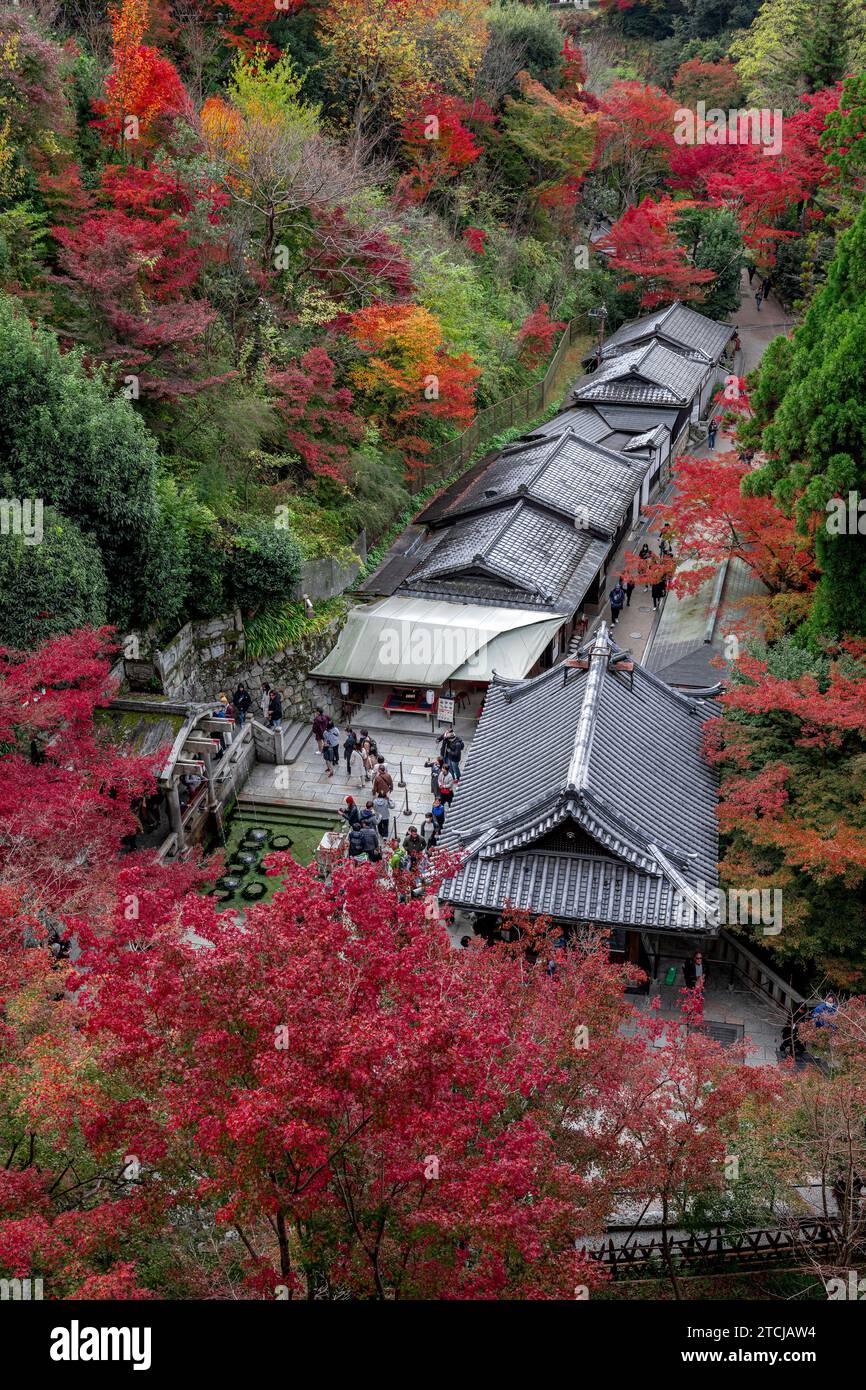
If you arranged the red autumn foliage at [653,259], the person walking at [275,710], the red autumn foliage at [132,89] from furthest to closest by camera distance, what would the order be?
the red autumn foliage at [653,259] → the red autumn foliage at [132,89] → the person walking at [275,710]

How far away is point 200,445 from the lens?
29797mm

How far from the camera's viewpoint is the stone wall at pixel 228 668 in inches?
1069

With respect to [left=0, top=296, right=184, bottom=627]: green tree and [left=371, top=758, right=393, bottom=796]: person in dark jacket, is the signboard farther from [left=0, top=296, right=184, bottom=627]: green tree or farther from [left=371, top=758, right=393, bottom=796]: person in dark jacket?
[left=0, top=296, right=184, bottom=627]: green tree

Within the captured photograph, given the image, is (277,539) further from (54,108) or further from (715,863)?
(715,863)

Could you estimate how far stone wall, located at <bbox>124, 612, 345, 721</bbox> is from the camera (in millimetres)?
27141

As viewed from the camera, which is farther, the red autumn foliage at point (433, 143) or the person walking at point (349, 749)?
the red autumn foliage at point (433, 143)

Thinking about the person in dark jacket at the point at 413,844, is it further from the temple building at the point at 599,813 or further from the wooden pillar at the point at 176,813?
the wooden pillar at the point at 176,813

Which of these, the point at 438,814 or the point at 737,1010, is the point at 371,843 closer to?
the point at 438,814

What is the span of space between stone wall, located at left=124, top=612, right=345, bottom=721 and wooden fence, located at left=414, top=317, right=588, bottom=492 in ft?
36.7

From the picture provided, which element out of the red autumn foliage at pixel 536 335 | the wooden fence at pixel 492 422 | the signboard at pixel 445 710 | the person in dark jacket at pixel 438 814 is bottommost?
the person in dark jacket at pixel 438 814

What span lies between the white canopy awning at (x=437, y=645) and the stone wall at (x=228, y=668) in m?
0.79

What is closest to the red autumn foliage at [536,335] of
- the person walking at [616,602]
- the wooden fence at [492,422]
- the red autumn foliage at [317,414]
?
the wooden fence at [492,422]

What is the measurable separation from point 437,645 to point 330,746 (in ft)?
13.3

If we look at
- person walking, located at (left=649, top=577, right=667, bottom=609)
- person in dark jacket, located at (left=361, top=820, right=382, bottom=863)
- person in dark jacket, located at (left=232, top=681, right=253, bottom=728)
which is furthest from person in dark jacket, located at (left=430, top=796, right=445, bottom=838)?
person walking, located at (left=649, top=577, right=667, bottom=609)
